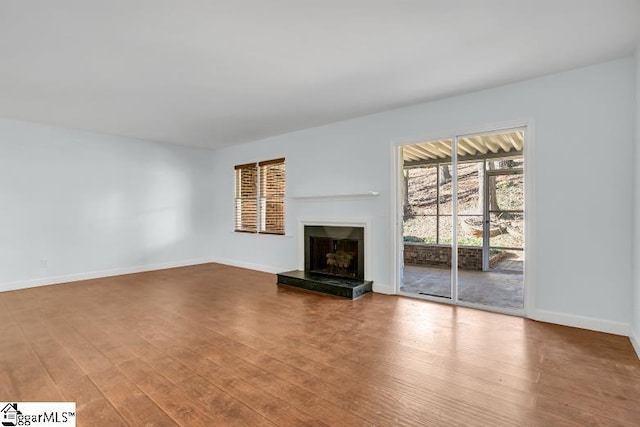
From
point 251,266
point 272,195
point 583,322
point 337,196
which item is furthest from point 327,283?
point 583,322

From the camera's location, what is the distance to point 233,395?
7.20ft

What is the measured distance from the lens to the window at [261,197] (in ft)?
21.3

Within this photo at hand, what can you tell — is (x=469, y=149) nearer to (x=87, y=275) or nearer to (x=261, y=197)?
(x=261, y=197)

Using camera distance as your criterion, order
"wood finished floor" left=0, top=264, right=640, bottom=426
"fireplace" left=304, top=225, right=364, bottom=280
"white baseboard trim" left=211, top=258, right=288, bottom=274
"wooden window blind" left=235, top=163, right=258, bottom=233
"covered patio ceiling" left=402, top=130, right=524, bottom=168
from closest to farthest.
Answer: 1. "wood finished floor" left=0, top=264, right=640, bottom=426
2. "covered patio ceiling" left=402, top=130, right=524, bottom=168
3. "fireplace" left=304, top=225, right=364, bottom=280
4. "white baseboard trim" left=211, top=258, right=288, bottom=274
5. "wooden window blind" left=235, top=163, right=258, bottom=233

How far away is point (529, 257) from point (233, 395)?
3344 mm

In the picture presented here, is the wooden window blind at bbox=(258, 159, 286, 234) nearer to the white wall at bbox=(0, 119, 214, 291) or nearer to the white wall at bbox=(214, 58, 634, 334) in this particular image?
the white wall at bbox=(0, 119, 214, 291)

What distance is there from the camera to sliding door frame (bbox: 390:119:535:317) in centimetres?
369

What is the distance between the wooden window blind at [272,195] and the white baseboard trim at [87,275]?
2060 millimetres

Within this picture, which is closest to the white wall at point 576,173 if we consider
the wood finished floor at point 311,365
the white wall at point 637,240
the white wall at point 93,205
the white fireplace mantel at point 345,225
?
the white wall at point 637,240

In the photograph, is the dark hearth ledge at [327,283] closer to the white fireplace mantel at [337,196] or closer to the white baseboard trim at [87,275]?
the white fireplace mantel at [337,196]

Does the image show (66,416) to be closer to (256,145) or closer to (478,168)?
(478,168)

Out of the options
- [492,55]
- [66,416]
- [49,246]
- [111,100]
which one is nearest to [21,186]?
[49,246]

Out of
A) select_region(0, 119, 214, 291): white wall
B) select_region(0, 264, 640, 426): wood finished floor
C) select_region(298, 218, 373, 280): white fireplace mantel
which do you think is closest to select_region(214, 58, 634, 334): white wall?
select_region(0, 264, 640, 426): wood finished floor

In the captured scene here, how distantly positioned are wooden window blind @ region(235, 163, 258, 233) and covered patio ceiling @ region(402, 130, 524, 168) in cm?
341
